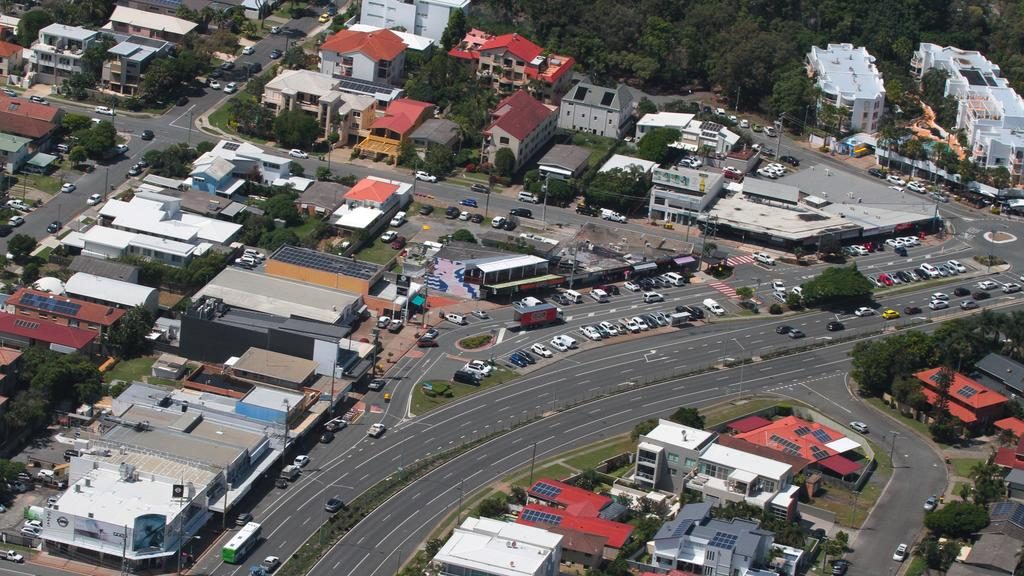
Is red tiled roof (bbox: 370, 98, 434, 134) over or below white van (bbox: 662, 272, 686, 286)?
over

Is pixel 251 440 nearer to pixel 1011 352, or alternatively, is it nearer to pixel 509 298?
pixel 509 298

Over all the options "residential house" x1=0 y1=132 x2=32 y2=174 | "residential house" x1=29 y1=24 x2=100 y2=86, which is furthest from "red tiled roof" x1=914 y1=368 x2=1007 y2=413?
"residential house" x1=29 y1=24 x2=100 y2=86

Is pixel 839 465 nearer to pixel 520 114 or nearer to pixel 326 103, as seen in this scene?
pixel 520 114

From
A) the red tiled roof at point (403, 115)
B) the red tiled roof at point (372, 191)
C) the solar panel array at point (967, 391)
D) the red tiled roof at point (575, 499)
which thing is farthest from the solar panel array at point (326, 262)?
the solar panel array at point (967, 391)

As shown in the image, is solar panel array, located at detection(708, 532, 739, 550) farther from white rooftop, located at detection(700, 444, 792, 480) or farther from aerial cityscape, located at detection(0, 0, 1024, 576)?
white rooftop, located at detection(700, 444, 792, 480)

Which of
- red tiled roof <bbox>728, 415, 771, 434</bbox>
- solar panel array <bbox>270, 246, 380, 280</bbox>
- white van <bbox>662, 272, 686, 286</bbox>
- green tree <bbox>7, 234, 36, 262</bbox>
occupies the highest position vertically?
red tiled roof <bbox>728, 415, 771, 434</bbox>

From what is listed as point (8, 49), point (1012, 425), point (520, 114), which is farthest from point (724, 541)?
point (8, 49)

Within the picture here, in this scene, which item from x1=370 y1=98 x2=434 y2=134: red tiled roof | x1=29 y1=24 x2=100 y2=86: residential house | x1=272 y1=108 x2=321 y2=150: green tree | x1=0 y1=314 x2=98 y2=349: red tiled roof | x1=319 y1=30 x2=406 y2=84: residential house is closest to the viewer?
x1=0 y1=314 x2=98 y2=349: red tiled roof
